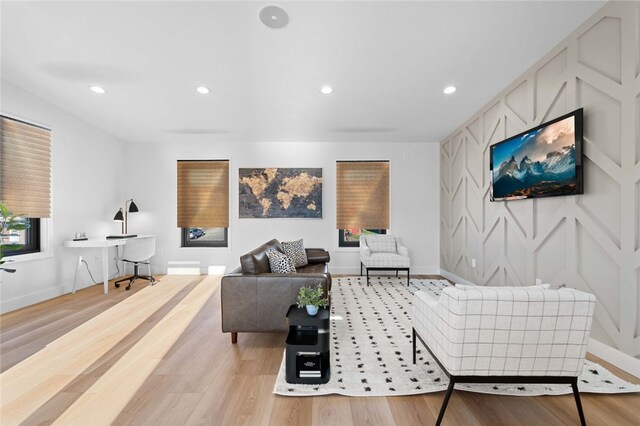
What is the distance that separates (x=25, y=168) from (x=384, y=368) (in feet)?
16.0

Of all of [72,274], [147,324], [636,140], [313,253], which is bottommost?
[147,324]

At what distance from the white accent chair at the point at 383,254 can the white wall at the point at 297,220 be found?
43 cm

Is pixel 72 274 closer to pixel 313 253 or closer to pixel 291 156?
pixel 313 253

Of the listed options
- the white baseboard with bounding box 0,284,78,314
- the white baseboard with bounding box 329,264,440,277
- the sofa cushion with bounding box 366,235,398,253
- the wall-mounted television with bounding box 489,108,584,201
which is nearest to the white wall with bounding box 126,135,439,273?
the white baseboard with bounding box 329,264,440,277

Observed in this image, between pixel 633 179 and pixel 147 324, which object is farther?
pixel 147 324

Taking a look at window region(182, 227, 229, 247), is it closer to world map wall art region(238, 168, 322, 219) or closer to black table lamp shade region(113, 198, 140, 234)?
world map wall art region(238, 168, 322, 219)

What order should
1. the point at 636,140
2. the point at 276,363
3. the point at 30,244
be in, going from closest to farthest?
the point at 636,140 < the point at 276,363 < the point at 30,244

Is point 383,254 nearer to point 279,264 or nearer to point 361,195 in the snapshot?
point 361,195

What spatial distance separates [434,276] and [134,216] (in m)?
6.10

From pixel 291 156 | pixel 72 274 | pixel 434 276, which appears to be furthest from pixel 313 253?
pixel 72 274

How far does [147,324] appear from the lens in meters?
3.23

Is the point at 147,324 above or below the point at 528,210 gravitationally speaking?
below

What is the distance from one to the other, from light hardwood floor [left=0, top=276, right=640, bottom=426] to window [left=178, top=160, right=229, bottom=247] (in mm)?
2803

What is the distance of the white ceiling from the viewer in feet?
7.66
